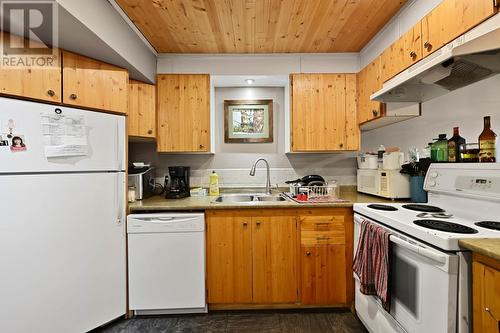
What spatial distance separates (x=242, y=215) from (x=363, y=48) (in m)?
2.06

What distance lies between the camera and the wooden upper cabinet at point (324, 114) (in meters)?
2.44

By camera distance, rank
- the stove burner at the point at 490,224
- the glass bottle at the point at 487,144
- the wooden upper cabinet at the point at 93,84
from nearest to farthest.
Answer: the stove burner at the point at 490,224 < the glass bottle at the point at 487,144 < the wooden upper cabinet at the point at 93,84

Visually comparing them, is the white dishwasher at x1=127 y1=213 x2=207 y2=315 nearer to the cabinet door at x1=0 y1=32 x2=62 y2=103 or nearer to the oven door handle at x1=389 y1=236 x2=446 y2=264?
the cabinet door at x1=0 y1=32 x2=62 y2=103

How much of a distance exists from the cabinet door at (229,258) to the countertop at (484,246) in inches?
54.1

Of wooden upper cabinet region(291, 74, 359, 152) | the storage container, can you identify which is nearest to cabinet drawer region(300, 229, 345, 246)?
the storage container

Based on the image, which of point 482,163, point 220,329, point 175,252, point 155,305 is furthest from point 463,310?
point 155,305

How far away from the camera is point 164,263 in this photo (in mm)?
1931

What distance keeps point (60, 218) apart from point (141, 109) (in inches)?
46.2

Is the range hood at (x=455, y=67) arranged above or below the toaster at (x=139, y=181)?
above

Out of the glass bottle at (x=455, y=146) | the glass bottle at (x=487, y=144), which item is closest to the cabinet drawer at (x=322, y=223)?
the glass bottle at (x=455, y=146)

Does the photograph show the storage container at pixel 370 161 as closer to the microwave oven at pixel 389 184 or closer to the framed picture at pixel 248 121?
the microwave oven at pixel 389 184

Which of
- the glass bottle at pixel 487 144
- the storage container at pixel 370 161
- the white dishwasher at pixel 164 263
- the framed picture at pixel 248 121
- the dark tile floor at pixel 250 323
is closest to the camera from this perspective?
the glass bottle at pixel 487 144

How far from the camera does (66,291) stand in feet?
5.38

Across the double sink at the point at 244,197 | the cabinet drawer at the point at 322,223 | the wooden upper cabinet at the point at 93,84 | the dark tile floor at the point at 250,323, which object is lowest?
the dark tile floor at the point at 250,323
